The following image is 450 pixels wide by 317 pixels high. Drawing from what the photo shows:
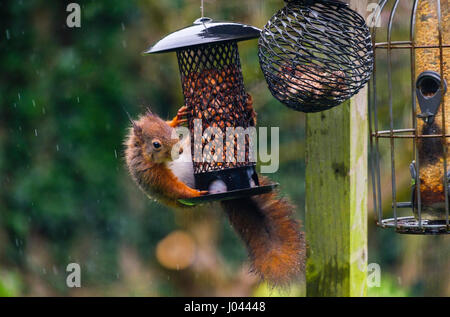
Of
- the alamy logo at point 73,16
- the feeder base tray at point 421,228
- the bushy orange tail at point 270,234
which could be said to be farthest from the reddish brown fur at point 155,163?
the alamy logo at point 73,16

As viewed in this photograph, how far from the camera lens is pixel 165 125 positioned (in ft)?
6.88

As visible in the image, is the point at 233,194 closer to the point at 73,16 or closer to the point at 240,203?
the point at 240,203

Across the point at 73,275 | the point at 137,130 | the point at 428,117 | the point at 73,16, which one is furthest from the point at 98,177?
the point at 428,117

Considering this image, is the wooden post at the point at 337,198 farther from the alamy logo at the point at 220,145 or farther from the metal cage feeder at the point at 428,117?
the alamy logo at the point at 220,145

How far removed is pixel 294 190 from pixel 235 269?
82cm

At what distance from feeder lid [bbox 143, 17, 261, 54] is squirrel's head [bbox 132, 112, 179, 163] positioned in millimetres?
264

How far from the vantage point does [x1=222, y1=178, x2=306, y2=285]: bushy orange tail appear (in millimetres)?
2078

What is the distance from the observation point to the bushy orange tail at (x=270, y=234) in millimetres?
2078

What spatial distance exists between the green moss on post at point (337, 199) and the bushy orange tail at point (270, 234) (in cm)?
8

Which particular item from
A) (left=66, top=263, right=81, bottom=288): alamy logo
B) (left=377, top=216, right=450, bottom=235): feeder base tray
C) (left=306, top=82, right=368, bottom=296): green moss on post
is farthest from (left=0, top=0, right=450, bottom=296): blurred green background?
(left=377, top=216, right=450, bottom=235): feeder base tray

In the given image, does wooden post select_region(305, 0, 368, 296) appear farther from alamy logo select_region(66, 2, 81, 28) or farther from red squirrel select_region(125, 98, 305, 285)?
alamy logo select_region(66, 2, 81, 28)

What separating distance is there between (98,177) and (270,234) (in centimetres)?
288

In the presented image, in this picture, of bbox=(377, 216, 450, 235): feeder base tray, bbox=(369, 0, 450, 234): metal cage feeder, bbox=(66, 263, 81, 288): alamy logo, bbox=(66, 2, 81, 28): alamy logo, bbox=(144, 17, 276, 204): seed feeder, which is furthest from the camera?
bbox=(66, 263, 81, 288): alamy logo
